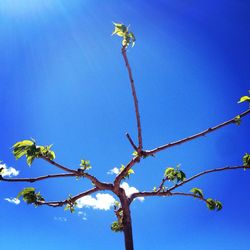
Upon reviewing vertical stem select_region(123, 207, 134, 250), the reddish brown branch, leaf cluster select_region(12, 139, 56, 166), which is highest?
the reddish brown branch

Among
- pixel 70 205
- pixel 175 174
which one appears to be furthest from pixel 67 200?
pixel 175 174

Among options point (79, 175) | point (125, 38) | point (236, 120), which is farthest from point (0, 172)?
point (236, 120)

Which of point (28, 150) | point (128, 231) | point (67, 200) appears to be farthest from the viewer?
point (67, 200)

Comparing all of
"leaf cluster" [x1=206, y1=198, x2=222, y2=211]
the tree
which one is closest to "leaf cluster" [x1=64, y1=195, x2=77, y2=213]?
the tree

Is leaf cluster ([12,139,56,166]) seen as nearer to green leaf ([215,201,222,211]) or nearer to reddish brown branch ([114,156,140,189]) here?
reddish brown branch ([114,156,140,189])

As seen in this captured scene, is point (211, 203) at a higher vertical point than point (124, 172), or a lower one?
lower

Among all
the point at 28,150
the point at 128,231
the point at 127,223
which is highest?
the point at 28,150

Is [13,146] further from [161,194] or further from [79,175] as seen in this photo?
[161,194]

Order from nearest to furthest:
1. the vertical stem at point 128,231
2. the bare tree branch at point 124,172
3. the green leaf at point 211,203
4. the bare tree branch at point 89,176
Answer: the bare tree branch at point 89,176 → the vertical stem at point 128,231 → the bare tree branch at point 124,172 → the green leaf at point 211,203

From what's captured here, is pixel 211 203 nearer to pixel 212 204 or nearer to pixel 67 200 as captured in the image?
pixel 212 204

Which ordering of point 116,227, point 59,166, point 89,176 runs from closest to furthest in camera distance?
point 59,166, point 89,176, point 116,227

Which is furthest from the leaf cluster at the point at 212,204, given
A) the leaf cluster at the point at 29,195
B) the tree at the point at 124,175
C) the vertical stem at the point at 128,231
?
the leaf cluster at the point at 29,195

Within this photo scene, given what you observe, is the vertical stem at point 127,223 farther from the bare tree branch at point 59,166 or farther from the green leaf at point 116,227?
the green leaf at point 116,227

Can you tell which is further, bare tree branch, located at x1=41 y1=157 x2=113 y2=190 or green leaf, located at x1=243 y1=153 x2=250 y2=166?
green leaf, located at x1=243 y1=153 x2=250 y2=166
